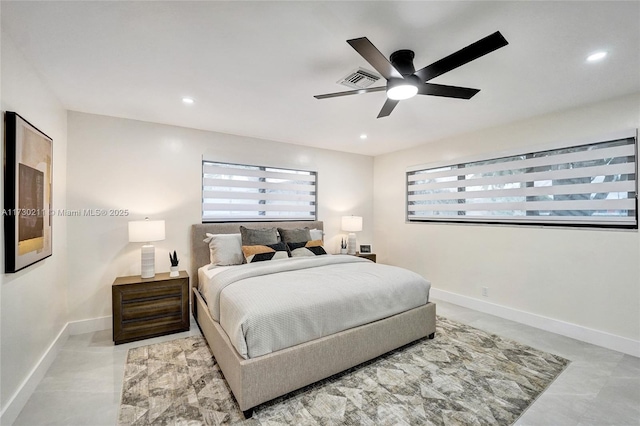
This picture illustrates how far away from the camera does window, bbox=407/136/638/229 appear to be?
Answer: 9.29 feet

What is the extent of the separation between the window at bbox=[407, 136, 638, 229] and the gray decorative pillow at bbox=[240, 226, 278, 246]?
2582 mm

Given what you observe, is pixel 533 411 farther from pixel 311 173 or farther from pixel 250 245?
pixel 311 173

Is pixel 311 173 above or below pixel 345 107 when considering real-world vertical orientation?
below

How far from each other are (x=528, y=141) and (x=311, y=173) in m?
3.02

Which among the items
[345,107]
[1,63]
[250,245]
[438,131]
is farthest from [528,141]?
[1,63]

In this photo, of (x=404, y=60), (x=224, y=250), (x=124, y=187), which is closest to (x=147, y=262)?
(x=224, y=250)

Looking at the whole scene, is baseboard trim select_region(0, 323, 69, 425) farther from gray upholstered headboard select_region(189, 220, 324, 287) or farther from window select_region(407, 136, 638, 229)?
window select_region(407, 136, 638, 229)

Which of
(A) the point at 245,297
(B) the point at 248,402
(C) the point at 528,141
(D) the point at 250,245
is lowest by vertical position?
(B) the point at 248,402

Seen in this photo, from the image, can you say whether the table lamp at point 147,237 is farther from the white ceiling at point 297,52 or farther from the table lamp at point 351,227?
the table lamp at point 351,227

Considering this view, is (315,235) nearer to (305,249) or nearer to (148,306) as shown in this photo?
(305,249)

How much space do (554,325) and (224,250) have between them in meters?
3.88

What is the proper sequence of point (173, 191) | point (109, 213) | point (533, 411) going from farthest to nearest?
1. point (173, 191)
2. point (109, 213)
3. point (533, 411)

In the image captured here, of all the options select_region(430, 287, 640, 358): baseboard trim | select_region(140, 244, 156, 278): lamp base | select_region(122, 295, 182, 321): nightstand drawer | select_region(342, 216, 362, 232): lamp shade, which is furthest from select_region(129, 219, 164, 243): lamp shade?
select_region(430, 287, 640, 358): baseboard trim

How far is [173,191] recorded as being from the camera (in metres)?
3.65
